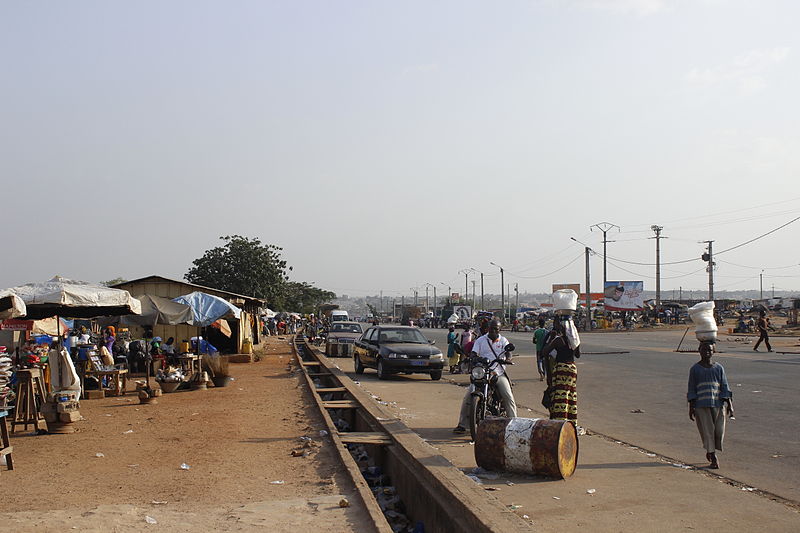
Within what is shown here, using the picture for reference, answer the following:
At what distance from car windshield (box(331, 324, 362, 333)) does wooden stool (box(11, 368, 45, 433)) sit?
2249 cm

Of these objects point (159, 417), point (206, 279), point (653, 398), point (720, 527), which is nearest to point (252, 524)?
point (720, 527)

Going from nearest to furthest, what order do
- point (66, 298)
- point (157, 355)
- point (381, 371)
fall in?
1. point (66, 298)
2. point (381, 371)
3. point (157, 355)

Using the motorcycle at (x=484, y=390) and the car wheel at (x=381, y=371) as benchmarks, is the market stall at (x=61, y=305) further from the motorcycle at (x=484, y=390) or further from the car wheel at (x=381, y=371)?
the car wheel at (x=381, y=371)

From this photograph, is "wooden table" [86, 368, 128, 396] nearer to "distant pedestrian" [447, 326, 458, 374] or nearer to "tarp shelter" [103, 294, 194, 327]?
"tarp shelter" [103, 294, 194, 327]

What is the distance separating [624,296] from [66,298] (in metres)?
85.5

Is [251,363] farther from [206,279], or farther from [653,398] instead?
[206,279]

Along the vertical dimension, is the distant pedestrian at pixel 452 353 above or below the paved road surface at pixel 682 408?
above

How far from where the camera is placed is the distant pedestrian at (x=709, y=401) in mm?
8922

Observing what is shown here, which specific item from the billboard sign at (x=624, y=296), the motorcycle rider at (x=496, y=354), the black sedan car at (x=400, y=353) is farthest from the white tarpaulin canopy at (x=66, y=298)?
the billboard sign at (x=624, y=296)

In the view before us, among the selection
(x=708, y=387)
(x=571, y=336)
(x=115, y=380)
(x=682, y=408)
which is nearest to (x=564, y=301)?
(x=571, y=336)

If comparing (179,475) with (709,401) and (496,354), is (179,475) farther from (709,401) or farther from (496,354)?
(709,401)

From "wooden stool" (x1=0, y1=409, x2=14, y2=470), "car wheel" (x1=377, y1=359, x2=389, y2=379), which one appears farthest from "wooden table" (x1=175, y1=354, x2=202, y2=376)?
Result: "wooden stool" (x1=0, y1=409, x2=14, y2=470)

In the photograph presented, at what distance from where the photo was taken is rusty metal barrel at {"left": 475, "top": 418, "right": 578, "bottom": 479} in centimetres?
817

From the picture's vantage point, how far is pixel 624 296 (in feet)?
300
